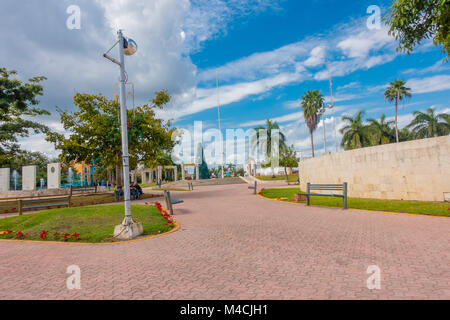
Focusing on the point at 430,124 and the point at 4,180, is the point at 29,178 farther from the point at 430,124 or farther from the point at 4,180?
the point at 430,124

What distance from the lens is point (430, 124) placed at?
3953 cm

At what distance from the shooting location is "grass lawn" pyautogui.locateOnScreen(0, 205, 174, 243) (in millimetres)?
6996

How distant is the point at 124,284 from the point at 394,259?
14.0 ft

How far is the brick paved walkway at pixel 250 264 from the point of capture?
3328mm

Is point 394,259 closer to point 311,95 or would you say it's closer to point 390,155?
point 390,155

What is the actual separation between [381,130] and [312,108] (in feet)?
41.5

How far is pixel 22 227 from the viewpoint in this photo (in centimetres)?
823

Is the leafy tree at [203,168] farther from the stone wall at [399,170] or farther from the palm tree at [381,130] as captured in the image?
the stone wall at [399,170]

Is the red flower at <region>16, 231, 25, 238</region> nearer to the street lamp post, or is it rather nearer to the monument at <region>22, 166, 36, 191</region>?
the street lamp post

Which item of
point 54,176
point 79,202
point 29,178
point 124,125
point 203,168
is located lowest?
point 79,202

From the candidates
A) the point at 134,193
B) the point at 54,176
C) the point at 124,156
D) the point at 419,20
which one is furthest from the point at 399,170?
the point at 54,176

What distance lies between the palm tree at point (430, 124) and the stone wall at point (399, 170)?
1341 inches

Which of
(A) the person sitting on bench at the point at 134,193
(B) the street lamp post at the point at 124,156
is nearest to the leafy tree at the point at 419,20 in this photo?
(B) the street lamp post at the point at 124,156
